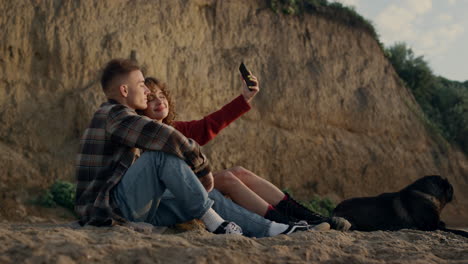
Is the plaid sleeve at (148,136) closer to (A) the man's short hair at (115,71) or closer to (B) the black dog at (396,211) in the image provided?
(A) the man's short hair at (115,71)

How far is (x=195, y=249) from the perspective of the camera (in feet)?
8.96

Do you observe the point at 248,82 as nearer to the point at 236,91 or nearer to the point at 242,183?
the point at 242,183

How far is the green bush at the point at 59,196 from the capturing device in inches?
334

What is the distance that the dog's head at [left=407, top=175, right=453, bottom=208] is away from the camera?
23.2 ft

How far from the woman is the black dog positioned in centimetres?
226

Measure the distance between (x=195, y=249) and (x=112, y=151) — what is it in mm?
1283

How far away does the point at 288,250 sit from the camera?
116 inches

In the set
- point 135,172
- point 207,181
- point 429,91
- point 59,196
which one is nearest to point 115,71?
point 135,172

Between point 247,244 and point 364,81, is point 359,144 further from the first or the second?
point 247,244

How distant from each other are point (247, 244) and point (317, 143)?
10.2 m

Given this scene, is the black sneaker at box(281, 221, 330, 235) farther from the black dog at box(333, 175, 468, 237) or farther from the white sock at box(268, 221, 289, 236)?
the black dog at box(333, 175, 468, 237)

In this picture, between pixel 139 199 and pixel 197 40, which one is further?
pixel 197 40

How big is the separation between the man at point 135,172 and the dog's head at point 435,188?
12.8 feet

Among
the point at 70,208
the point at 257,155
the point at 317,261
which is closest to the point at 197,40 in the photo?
the point at 257,155
